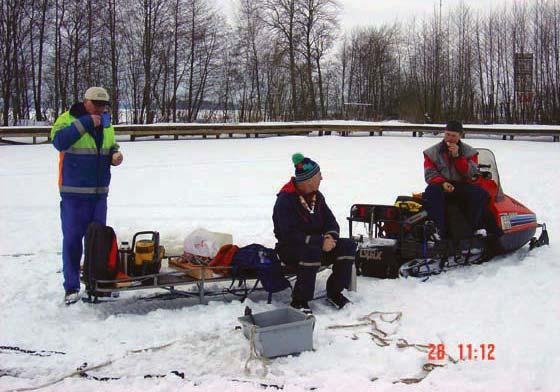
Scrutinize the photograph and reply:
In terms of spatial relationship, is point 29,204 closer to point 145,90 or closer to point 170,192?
point 170,192

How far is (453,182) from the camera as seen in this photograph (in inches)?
229

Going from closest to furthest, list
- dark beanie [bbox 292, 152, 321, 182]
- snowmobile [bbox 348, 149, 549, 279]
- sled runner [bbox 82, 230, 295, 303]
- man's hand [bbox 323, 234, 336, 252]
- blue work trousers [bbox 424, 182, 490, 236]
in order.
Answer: sled runner [bbox 82, 230, 295, 303] < man's hand [bbox 323, 234, 336, 252] < dark beanie [bbox 292, 152, 321, 182] < snowmobile [bbox 348, 149, 549, 279] < blue work trousers [bbox 424, 182, 490, 236]

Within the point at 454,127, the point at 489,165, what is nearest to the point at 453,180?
the point at 454,127

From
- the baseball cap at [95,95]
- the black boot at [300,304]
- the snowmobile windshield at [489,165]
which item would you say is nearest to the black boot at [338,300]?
the black boot at [300,304]

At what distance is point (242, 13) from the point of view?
3641cm

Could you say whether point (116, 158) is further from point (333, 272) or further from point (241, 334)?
point (333, 272)

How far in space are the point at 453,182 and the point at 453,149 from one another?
1.11ft

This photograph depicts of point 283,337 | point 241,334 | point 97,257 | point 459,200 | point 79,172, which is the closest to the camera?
point 283,337

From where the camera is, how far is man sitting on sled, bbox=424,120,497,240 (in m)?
5.66

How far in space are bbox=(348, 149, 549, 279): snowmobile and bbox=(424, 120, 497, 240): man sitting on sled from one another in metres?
0.07

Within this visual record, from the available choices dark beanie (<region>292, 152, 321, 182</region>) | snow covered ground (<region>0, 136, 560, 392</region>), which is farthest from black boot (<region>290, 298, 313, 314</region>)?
dark beanie (<region>292, 152, 321, 182</region>)

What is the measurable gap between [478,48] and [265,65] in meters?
13.7

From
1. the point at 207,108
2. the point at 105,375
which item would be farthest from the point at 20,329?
the point at 207,108

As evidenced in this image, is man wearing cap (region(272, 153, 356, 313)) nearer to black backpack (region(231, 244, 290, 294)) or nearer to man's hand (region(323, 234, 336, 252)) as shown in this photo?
man's hand (region(323, 234, 336, 252))
